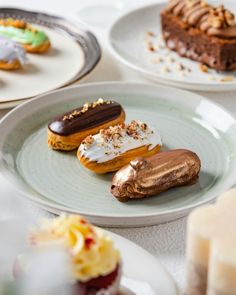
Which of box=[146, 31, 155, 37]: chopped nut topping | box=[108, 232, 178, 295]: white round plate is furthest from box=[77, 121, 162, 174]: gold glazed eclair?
Answer: box=[146, 31, 155, 37]: chopped nut topping

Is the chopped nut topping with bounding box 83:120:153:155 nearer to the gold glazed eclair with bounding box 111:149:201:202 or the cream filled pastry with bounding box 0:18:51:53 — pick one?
the gold glazed eclair with bounding box 111:149:201:202

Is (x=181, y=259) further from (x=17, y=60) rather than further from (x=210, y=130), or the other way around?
(x=17, y=60)

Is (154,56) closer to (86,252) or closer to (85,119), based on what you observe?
(85,119)

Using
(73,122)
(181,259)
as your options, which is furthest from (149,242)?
(73,122)

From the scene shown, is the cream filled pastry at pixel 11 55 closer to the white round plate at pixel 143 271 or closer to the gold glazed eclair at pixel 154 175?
the gold glazed eclair at pixel 154 175

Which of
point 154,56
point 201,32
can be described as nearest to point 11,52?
point 154,56
